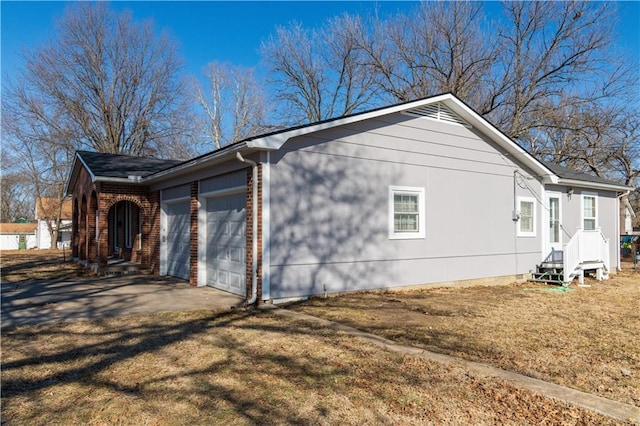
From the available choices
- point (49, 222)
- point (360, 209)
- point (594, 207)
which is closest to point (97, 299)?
point (360, 209)

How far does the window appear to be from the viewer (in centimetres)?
1520

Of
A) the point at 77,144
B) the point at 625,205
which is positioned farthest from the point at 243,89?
the point at 625,205

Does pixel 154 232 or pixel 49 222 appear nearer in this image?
pixel 154 232

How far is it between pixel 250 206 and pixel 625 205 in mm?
32188

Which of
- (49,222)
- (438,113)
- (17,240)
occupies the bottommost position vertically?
(17,240)

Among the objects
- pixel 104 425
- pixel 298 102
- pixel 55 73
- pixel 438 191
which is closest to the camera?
pixel 104 425

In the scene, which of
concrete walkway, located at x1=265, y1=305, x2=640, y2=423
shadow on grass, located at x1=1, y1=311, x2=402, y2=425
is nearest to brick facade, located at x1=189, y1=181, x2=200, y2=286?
shadow on grass, located at x1=1, y1=311, x2=402, y2=425

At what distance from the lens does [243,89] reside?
1372 inches

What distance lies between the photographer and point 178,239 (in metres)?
12.5

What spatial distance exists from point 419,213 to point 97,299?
24.4ft

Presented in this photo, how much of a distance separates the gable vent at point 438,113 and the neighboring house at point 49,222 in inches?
1355

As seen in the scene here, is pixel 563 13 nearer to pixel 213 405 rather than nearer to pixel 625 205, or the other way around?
pixel 625 205

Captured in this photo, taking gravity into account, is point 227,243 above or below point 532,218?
below

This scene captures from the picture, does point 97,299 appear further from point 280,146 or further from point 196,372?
point 196,372
